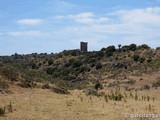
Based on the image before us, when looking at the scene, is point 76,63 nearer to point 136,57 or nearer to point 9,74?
point 136,57

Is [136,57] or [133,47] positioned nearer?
[136,57]

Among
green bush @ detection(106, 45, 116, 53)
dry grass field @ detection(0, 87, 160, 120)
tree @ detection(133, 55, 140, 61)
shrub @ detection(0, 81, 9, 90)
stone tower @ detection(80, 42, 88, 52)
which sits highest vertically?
stone tower @ detection(80, 42, 88, 52)

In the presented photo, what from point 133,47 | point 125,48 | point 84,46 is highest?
point 84,46

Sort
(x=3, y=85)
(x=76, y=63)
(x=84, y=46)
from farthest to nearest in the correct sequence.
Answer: (x=84, y=46), (x=76, y=63), (x=3, y=85)

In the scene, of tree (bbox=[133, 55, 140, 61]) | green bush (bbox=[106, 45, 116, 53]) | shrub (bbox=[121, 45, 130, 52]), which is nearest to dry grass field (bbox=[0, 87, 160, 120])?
tree (bbox=[133, 55, 140, 61])

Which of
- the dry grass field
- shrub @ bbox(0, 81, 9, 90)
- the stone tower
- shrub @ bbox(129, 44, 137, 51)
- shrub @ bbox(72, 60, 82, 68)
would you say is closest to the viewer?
the dry grass field

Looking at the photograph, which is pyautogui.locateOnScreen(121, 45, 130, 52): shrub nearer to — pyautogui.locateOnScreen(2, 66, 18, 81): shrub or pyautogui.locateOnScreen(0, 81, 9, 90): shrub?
pyautogui.locateOnScreen(2, 66, 18, 81): shrub

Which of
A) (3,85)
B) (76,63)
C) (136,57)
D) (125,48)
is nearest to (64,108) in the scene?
(3,85)

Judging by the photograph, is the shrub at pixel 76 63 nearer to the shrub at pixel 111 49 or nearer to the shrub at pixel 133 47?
the shrub at pixel 111 49

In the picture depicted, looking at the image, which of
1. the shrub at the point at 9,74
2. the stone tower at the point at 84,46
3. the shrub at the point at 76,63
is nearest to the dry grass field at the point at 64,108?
the shrub at the point at 9,74

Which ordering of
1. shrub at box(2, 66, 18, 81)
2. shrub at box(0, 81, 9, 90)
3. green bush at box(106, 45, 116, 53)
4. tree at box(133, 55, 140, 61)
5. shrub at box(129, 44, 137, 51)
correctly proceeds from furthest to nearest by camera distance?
green bush at box(106, 45, 116, 53), shrub at box(129, 44, 137, 51), tree at box(133, 55, 140, 61), shrub at box(2, 66, 18, 81), shrub at box(0, 81, 9, 90)

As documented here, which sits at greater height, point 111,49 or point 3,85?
point 111,49

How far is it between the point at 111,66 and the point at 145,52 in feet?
31.6

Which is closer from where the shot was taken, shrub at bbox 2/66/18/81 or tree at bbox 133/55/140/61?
shrub at bbox 2/66/18/81
